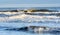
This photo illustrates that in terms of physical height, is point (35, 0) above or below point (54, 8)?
above

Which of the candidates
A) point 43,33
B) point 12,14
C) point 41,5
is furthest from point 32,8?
point 43,33

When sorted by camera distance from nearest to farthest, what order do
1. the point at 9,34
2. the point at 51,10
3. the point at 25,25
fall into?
the point at 9,34 < the point at 25,25 < the point at 51,10

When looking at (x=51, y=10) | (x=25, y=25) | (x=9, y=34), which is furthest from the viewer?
(x=51, y=10)

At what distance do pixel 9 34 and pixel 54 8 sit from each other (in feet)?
2.34

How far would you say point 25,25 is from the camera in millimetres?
2158

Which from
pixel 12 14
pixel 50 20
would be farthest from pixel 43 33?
pixel 12 14

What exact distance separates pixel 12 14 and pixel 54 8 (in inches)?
22.6

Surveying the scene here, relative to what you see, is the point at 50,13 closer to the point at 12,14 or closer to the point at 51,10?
the point at 51,10

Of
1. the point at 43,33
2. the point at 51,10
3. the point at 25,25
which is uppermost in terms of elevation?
the point at 51,10

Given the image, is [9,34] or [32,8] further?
[32,8]

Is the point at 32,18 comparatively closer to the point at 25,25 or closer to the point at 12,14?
the point at 25,25

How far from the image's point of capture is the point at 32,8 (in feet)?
7.66

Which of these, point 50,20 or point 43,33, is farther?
point 50,20

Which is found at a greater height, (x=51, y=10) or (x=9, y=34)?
(x=51, y=10)
